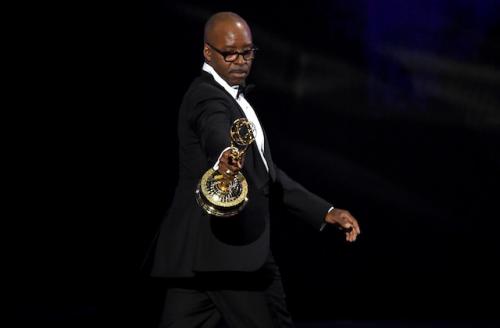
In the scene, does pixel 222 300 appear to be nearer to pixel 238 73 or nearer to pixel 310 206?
pixel 310 206

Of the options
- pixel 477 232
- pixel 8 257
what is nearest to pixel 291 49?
pixel 477 232

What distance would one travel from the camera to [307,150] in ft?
13.3

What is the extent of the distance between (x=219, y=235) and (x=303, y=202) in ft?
1.51

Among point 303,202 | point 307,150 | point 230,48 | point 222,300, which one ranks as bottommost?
point 307,150

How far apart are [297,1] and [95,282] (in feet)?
6.22

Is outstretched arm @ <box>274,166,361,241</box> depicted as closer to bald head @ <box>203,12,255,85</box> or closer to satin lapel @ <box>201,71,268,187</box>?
satin lapel @ <box>201,71,268,187</box>

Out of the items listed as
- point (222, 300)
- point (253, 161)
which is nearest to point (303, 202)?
point (253, 161)

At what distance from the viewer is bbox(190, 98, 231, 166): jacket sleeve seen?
76.4 inches

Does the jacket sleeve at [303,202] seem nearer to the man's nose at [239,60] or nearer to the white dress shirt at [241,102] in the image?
the white dress shirt at [241,102]

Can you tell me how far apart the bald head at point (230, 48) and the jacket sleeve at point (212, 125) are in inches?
7.5

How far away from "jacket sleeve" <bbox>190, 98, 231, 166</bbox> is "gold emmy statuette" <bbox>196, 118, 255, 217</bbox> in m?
0.05

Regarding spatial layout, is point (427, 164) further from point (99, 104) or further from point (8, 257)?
point (8, 257)

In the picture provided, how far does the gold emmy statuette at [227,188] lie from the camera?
188cm

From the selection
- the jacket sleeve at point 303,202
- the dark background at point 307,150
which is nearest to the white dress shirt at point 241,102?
the jacket sleeve at point 303,202
